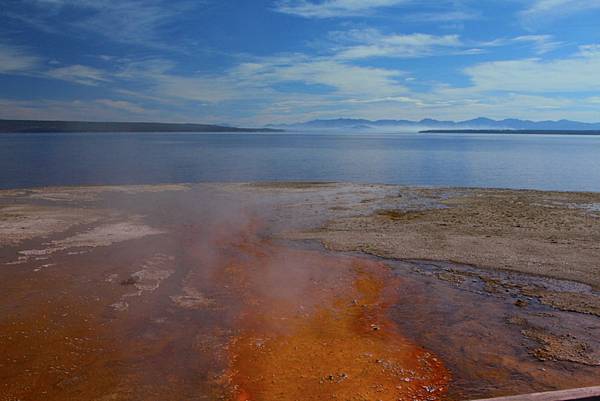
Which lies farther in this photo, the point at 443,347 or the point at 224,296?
the point at 224,296

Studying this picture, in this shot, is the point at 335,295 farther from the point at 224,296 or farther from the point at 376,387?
the point at 376,387

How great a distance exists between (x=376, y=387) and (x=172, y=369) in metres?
3.34

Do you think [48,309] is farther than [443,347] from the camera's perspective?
Yes

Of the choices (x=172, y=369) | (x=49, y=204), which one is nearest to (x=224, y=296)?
(x=172, y=369)

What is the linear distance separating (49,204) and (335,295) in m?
20.2

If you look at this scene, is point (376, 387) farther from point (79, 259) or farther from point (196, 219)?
point (196, 219)

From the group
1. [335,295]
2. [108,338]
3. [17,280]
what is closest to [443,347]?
[335,295]

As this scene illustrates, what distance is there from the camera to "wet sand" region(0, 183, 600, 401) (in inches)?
284

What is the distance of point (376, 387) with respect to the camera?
274 inches

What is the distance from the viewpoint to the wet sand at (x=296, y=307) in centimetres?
721

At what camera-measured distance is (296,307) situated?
33.6 ft

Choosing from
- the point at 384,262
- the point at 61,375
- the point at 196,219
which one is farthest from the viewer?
the point at 196,219

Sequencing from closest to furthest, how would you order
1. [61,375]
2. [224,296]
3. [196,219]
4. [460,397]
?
[460,397], [61,375], [224,296], [196,219]

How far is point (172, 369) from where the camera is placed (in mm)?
7484
